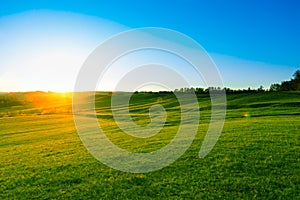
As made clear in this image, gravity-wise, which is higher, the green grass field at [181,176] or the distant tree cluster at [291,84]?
the distant tree cluster at [291,84]

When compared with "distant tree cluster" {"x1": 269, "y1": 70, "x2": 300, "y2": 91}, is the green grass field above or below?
below

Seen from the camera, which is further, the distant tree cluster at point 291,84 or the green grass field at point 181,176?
the distant tree cluster at point 291,84

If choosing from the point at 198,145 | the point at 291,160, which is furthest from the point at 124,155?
the point at 291,160

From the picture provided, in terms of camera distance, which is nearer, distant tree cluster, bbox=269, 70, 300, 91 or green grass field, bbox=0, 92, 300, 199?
green grass field, bbox=0, 92, 300, 199

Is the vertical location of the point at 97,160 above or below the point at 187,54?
below

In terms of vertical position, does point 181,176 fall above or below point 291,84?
below

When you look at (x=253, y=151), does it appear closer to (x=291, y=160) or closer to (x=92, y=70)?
(x=291, y=160)

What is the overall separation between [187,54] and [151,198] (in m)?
7.57

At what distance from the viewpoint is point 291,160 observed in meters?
12.8

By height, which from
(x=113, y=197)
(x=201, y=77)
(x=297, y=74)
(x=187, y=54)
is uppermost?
(x=297, y=74)

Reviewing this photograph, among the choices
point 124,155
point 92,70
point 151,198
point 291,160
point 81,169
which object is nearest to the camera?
point 151,198

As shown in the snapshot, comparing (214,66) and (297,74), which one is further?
(297,74)

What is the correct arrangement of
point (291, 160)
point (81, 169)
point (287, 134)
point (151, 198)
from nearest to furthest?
point (151, 198)
point (291, 160)
point (81, 169)
point (287, 134)

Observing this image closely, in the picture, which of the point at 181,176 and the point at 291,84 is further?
the point at 291,84
